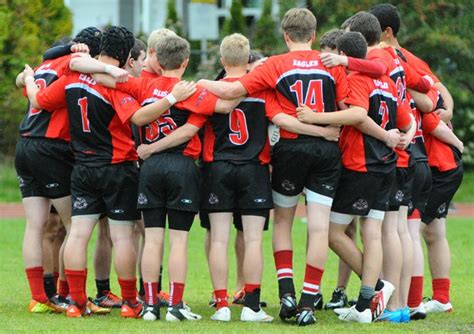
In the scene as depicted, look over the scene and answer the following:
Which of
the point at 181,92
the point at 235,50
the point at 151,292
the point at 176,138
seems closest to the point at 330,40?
the point at 235,50

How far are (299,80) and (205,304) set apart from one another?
2.58m

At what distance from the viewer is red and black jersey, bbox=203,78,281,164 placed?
30.5 ft

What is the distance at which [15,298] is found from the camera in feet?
35.3

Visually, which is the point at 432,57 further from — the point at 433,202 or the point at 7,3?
the point at 433,202

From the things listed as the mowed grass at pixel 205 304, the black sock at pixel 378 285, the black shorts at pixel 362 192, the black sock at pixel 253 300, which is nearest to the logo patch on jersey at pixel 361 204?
the black shorts at pixel 362 192

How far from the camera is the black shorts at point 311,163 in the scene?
9.12m

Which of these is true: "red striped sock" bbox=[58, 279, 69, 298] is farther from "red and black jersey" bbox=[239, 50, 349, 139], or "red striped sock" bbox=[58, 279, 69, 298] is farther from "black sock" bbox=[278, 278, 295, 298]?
"red and black jersey" bbox=[239, 50, 349, 139]

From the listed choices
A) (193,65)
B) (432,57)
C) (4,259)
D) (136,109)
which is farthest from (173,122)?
(193,65)

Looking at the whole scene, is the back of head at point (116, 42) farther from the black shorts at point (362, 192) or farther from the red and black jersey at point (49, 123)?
the black shorts at point (362, 192)

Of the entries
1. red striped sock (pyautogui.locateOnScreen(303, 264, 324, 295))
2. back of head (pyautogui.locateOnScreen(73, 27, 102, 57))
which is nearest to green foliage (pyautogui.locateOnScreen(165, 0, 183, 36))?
back of head (pyautogui.locateOnScreen(73, 27, 102, 57))

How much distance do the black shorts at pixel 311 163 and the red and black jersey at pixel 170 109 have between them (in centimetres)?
66

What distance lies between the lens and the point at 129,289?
952 cm

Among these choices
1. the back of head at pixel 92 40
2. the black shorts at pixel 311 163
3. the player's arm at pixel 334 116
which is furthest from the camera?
the back of head at pixel 92 40

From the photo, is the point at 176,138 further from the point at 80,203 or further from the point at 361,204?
the point at 361,204
